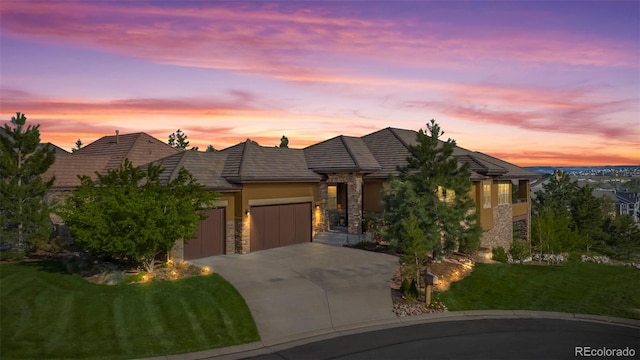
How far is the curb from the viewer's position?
12359 millimetres

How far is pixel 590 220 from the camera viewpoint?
165 feet

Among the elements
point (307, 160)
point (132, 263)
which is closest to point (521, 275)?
point (307, 160)

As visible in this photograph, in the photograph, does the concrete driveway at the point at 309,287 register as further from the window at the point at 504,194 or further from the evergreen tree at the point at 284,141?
the evergreen tree at the point at 284,141

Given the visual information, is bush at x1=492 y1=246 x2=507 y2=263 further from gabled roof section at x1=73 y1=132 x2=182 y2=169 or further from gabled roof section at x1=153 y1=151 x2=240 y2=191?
gabled roof section at x1=73 y1=132 x2=182 y2=169

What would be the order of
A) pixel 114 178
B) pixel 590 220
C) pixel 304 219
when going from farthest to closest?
pixel 590 220 → pixel 304 219 → pixel 114 178

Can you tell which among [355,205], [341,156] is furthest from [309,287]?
[341,156]

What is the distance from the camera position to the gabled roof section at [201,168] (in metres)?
23.2

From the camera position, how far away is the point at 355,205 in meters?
28.2

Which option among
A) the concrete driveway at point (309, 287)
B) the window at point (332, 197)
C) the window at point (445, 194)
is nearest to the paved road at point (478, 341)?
the concrete driveway at point (309, 287)

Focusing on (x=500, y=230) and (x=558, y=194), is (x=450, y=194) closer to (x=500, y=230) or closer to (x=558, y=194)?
(x=500, y=230)

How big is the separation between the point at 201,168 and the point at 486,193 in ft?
65.9

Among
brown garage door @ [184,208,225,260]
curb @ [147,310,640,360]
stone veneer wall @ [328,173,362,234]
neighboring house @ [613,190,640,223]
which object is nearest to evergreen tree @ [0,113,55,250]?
brown garage door @ [184,208,225,260]

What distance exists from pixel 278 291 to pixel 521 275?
1249cm

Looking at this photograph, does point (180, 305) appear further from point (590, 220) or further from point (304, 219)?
point (590, 220)
